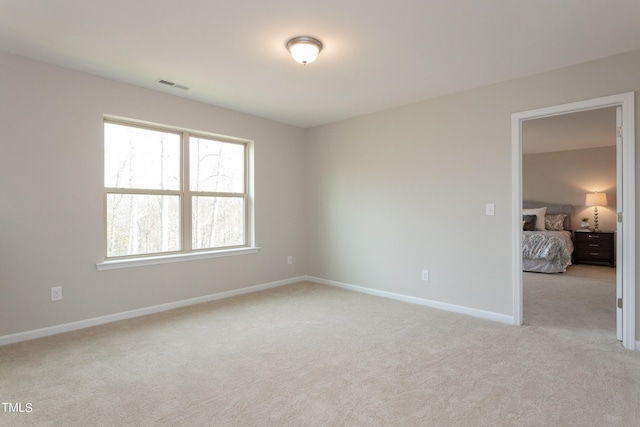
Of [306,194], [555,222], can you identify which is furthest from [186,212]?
[555,222]

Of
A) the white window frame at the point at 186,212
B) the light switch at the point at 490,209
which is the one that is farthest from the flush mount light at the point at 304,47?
the light switch at the point at 490,209

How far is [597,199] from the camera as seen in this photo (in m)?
7.09

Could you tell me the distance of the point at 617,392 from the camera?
2139mm

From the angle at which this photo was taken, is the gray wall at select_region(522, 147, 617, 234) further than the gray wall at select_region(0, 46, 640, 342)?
Yes

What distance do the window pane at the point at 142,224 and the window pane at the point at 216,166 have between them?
0.44 m

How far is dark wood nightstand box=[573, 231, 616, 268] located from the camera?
21.7ft

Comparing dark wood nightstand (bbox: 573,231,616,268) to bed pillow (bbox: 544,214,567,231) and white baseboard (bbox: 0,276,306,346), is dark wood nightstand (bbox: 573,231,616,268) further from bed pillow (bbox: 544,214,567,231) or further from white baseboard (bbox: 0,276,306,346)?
white baseboard (bbox: 0,276,306,346)

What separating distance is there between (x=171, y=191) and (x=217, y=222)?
2.44ft

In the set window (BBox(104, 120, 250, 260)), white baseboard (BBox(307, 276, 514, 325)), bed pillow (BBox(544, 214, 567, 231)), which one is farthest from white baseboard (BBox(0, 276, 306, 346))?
bed pillow (BBox(544, 214, 567, 231))

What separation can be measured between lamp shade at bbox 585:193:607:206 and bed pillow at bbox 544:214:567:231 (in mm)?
532

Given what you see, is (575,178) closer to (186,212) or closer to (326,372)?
(326,372)

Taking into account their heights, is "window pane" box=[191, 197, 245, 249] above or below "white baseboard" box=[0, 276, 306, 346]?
above

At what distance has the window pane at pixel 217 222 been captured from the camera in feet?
14.3

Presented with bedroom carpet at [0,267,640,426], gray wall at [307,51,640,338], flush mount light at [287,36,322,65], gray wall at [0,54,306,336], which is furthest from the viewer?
gray wall at [307,51,640,338]
